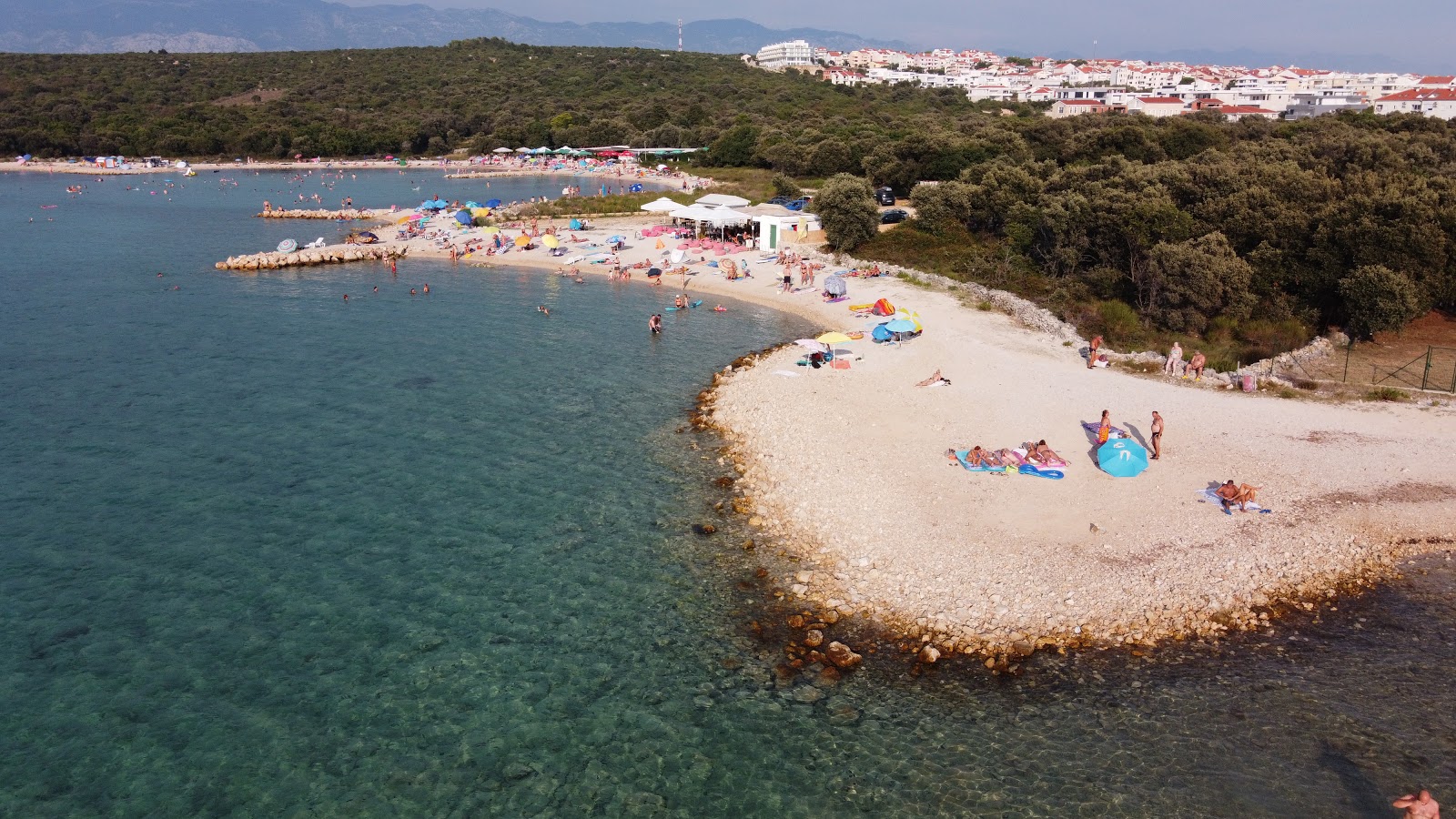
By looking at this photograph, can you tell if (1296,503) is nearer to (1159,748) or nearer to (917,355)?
(1159,748)

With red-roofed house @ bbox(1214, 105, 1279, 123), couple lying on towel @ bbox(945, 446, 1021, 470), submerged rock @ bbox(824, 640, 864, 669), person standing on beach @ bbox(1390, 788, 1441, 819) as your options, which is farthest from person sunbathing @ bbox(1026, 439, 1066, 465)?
red-roofed house @ bbox(1214, 105, 1279, 123)

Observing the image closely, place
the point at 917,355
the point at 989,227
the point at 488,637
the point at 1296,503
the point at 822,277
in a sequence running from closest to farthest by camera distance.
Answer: the point at 488,637, the point at 1296,503, the point at 917,355, the point at 822,277, the point at 989,227

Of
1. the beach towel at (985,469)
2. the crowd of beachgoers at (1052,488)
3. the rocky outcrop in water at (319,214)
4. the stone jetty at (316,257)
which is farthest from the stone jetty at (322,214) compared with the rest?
the beach towel at (985,469)

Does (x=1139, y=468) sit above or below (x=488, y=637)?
above

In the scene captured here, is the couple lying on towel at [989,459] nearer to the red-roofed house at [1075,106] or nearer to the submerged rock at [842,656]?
the submerged rock at [842,656]

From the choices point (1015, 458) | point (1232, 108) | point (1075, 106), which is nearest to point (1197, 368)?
point (1015, 458)

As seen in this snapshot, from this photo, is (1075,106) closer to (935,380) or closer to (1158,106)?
(1158,106)

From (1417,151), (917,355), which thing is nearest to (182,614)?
(917,355)
